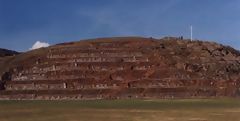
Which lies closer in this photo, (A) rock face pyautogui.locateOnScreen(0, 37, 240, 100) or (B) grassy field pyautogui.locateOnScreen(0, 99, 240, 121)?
(B) grassy field pyautogui.locateOnScreen(0, 99, 240, 121)

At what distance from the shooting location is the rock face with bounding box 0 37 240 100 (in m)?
120

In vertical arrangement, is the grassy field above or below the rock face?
below

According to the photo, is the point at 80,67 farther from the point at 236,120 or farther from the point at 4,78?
the point at 236,120

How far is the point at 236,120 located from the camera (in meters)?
43.2

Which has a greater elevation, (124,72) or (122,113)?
(124,72)

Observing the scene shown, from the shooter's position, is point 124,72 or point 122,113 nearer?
point 122,113

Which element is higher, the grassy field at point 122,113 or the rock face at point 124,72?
the rock face at point 124,72

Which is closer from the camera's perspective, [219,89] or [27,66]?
[219,89]

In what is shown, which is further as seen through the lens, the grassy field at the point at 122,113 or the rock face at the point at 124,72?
the rock face at the point at 124,72

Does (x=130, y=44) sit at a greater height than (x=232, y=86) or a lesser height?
greater

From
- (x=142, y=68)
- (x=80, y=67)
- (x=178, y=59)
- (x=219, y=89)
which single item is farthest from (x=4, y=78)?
(x=219, y=89)

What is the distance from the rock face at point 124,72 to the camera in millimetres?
120062

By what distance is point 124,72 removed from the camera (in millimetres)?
128750

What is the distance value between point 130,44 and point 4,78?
120 feet
